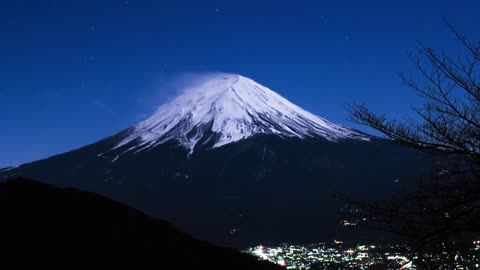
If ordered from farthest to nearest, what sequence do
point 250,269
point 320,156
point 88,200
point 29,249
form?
point 320,156 → point 88,200 → point 250,269 → point 29,249

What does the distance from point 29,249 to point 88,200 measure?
382cm

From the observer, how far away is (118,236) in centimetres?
1015

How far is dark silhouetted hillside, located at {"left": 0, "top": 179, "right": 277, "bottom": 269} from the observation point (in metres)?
8.12

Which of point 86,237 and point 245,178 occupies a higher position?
point 245,178

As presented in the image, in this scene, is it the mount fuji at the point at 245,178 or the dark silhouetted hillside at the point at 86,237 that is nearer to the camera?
the dark silhouetted hillside at the point at 86,237

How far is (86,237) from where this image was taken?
9.37m

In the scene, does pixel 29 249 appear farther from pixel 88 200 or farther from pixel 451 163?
pixel 451 163

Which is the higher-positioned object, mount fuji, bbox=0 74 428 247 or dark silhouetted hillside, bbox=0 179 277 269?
mount fuji, bbox=0 74 428 247

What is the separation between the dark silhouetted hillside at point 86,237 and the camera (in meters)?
8.12

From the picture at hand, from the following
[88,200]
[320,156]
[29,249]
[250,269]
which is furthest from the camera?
[320,156]

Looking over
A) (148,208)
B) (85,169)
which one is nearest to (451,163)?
(148,208)

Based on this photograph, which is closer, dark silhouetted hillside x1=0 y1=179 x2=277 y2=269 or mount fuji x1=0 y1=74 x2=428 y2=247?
dark silhouetted hillside x1=0 y1=179 x2=277 y2=269

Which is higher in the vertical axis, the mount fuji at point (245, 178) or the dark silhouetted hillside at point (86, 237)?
the mount fuji at point (245, 178)

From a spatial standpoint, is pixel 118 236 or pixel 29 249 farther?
pixel 118 236
